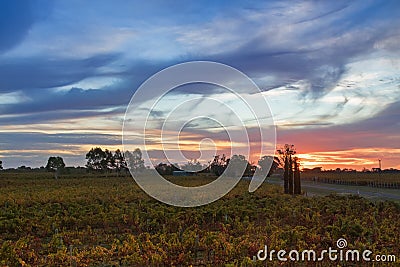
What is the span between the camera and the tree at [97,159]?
99375 mm

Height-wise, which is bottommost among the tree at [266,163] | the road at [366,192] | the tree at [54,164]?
the road at [366,192]

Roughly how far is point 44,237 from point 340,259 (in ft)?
28.3

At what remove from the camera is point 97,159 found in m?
101

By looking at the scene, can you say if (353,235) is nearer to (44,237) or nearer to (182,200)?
(44,237)

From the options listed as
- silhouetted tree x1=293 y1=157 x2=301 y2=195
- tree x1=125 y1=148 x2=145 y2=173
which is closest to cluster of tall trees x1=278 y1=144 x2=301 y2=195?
silhouetted tree x1=293 y1=157 x2=301 y2=195

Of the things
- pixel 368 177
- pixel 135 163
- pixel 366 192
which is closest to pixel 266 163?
pixel 366 192

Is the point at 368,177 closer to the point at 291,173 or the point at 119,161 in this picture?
the point at 291,173

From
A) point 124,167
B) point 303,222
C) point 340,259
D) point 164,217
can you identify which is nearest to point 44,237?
point 164,217

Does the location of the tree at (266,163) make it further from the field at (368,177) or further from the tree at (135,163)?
the field at (368,177)

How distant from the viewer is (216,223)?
15.0 meters

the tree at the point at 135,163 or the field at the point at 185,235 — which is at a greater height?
the tree at the point at 135,163

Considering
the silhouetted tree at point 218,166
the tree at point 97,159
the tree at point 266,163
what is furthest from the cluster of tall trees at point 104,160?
the tree at point 266,163

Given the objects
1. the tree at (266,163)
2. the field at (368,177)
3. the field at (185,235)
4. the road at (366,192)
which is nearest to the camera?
the field at (185,235)

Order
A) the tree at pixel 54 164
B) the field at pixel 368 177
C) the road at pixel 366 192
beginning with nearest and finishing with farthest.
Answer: the road at pixel 366 192 → the field at pixel 368 177 → the tree at pixel 54 164
